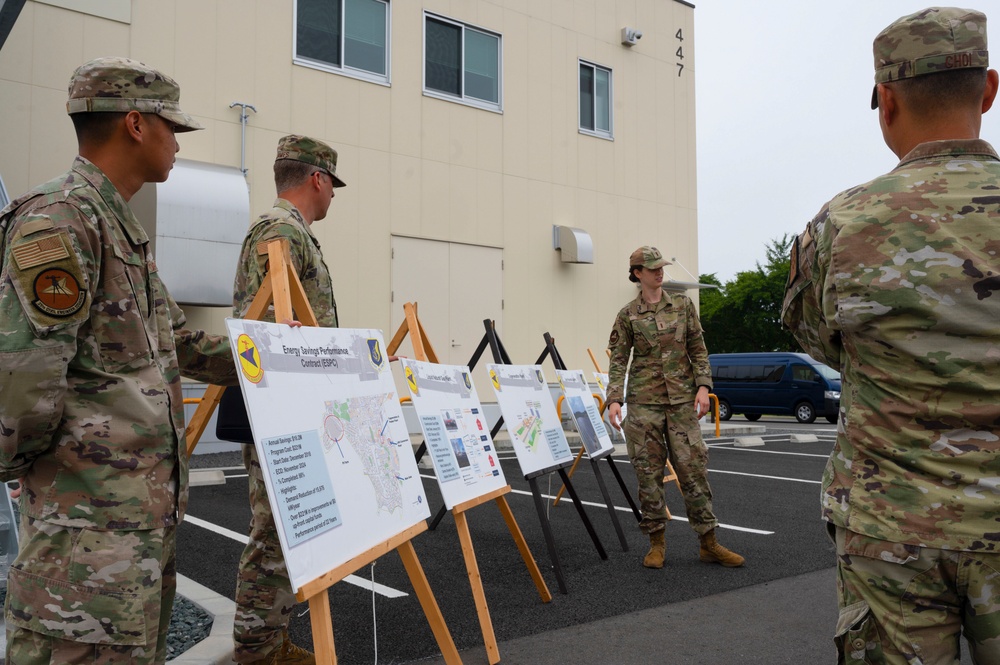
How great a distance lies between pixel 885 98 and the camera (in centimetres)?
202

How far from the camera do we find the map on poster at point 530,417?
5191mm

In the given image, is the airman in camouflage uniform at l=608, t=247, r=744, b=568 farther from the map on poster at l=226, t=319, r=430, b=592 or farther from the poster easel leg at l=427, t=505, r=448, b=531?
the map on poster at l=226, t=319, r=430, b=592

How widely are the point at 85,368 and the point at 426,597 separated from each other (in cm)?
164

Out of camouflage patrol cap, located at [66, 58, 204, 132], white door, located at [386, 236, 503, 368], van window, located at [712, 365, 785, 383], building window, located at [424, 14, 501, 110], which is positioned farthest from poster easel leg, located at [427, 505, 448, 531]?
van window, located at [712, 365, 785, 383]

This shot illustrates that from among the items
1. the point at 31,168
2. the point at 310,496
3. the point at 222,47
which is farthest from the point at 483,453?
the point at 222,47

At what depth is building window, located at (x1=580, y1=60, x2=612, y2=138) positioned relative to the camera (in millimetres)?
15378

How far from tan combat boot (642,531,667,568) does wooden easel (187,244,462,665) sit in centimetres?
264

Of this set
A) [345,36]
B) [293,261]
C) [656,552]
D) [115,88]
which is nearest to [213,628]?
[293,261]

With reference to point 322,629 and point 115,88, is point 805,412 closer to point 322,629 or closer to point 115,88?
point 322,629

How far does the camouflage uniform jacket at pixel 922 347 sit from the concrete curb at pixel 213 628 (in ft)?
Result: 8.72

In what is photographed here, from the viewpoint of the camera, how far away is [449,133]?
43.4ft

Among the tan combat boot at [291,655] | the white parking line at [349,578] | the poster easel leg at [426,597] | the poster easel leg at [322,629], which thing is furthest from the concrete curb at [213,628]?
the poster easel leg at [322,629]

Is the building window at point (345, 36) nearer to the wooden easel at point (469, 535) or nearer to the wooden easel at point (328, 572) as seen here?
the wooden easel at point (469, 535)

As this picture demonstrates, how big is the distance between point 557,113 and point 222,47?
6216mm
